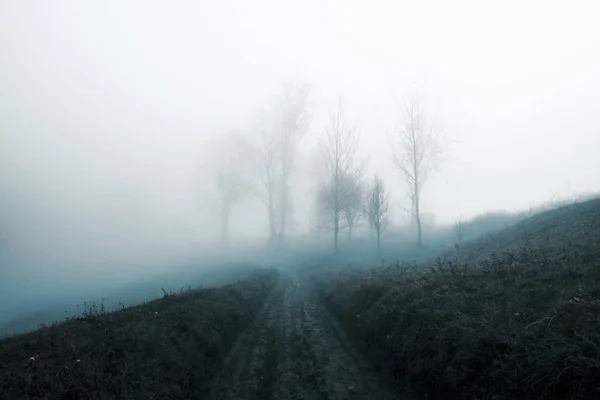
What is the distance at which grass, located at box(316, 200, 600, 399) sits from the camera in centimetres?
605

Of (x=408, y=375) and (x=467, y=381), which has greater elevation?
Answer: (x=467, y=381)

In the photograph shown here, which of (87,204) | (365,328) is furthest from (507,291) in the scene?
(87,204)

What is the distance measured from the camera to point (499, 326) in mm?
8172

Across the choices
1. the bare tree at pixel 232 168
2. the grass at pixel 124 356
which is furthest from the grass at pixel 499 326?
the bare tree at pixel 232 168

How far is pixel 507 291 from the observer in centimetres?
1062

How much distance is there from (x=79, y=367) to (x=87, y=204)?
85884 millimetres

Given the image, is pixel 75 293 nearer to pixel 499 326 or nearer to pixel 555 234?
pixel 499 326

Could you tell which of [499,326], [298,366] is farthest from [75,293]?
[499,326]

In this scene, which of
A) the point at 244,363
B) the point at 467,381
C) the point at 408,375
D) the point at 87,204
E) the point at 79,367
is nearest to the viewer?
the point at 467,381

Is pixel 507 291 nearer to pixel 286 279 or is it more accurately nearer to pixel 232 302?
pixel 232 302

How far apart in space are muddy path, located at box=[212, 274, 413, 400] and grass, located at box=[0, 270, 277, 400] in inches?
28.7

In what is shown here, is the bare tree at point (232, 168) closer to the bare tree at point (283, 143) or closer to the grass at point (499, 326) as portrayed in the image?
the bare tree at point (283, 143)

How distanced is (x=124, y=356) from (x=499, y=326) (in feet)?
28.7

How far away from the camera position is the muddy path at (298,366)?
9.06 m
